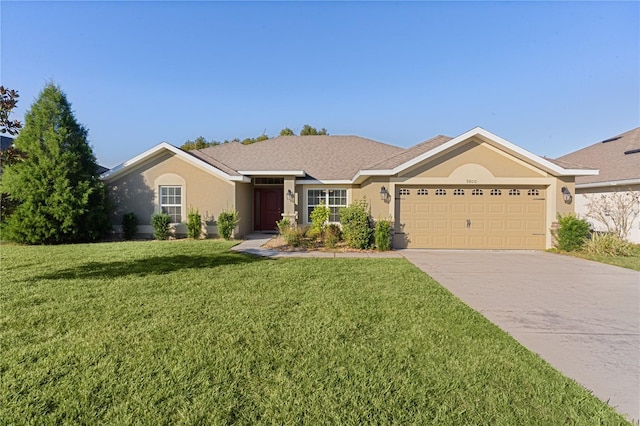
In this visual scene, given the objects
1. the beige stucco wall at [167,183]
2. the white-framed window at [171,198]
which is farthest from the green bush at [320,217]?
the white-framed window at [171,198]

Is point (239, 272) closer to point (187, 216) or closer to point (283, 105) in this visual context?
point (187, 216)

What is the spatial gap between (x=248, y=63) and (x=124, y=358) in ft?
48.4

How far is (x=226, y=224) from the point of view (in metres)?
12.9

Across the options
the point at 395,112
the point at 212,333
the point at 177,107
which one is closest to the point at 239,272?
the point at 212,333

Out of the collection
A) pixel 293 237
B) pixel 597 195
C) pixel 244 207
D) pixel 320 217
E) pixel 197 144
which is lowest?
pixel 293 237

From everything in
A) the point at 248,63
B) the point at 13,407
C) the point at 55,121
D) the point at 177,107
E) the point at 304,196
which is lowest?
the point at 13,407

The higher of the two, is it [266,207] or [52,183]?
[52,183]

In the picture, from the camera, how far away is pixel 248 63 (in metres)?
14.8

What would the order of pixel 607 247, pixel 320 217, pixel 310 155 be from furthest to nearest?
pixel 310 155 < pixel 320 217 < pixel 607 247

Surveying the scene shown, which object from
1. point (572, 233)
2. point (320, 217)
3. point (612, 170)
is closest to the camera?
point (572, 233)

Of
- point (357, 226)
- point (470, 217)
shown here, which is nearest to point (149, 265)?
point (357, 226)

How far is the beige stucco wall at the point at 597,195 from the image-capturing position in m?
12.8

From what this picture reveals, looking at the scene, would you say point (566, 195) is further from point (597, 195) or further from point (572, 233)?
point (597, 195)

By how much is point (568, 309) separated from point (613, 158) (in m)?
16.6
